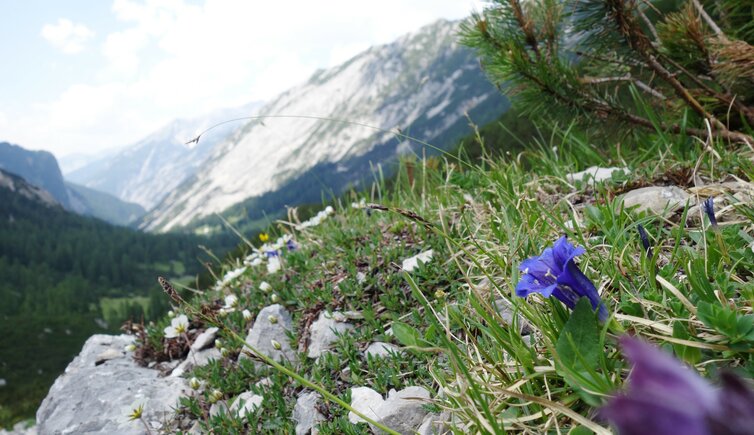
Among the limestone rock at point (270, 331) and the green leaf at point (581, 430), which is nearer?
the green leaf at point (581, 430)

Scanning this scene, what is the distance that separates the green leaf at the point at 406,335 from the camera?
281 centimetres

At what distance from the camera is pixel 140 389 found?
4559 mm

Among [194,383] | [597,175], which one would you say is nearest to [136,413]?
[194,383]

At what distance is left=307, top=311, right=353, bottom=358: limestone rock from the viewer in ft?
12.0

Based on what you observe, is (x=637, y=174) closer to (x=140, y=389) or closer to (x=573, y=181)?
(x=573, y=181)

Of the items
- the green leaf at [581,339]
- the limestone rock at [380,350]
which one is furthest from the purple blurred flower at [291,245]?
the green leaf at [581,339]

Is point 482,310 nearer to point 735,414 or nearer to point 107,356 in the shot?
point 735,414

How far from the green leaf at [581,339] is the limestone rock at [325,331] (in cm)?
187

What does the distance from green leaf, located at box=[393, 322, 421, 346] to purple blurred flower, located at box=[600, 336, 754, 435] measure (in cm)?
234

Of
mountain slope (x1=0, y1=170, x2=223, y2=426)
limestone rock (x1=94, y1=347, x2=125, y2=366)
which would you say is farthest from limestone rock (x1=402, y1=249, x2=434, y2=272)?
mountain slope (x1=0, y1=170, x2=223, y2=426)

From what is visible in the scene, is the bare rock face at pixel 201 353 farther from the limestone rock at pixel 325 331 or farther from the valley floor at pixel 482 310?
the limestone rock at pixel 325 331

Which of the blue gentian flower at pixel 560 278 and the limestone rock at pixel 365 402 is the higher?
the blue gentian flower at pixel 560 278

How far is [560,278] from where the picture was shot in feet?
6.36

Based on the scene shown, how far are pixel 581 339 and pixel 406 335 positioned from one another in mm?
1093
